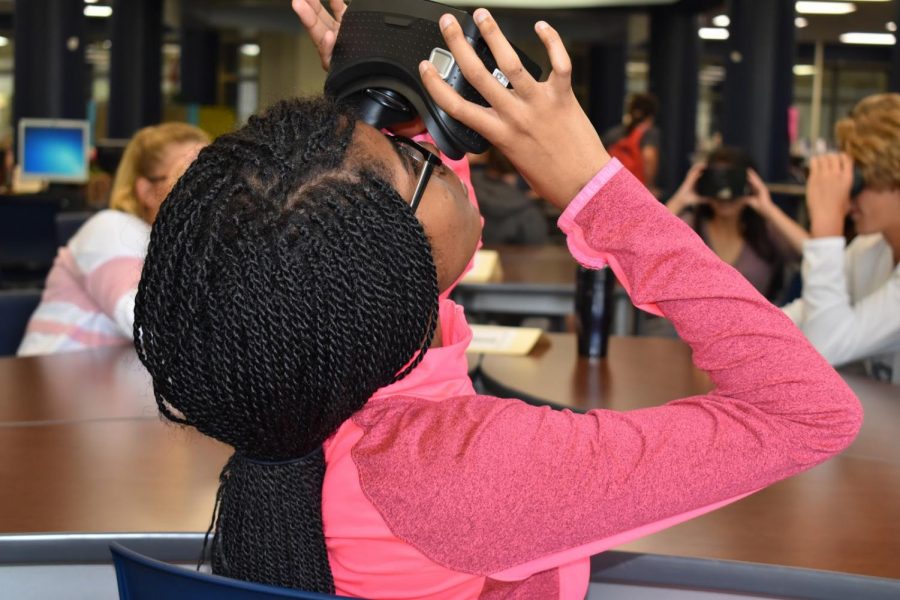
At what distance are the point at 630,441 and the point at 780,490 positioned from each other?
25.9 inches

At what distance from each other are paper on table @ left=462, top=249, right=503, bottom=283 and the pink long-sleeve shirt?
233 centimetres

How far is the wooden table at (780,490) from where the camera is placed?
1.25 metres

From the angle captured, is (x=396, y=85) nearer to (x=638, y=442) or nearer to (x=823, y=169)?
(x=638, y=442)

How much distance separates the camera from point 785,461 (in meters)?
0.94

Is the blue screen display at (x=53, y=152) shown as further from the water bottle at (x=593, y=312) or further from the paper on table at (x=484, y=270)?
the water bottle at (x=593, y=312)

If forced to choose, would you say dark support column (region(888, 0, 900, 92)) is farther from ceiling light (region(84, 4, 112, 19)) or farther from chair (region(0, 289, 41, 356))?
ceiling light (region(84, 4, 112, 19))

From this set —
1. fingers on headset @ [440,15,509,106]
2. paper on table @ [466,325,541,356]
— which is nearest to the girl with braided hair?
fingers on headset @ [440,15,509,106]

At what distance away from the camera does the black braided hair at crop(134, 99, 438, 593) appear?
88cm

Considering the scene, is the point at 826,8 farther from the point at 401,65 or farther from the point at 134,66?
the point at 401,65

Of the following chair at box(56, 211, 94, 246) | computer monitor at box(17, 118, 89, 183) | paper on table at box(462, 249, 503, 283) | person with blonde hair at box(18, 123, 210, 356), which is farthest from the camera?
computer monitor at box(17, 118, 89, 183)

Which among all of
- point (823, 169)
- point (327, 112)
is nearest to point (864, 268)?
point (823, 169)

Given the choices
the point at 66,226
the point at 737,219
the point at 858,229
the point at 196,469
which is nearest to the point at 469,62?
the point at 196,469

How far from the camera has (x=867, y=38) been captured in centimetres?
1911

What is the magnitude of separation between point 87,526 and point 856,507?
94 centimetres
